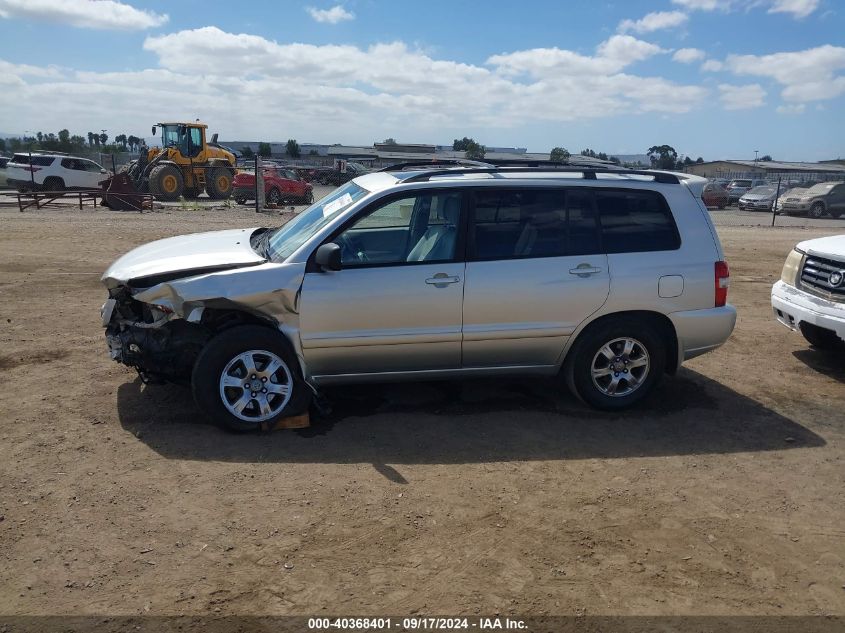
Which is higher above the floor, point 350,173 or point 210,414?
point 350,173

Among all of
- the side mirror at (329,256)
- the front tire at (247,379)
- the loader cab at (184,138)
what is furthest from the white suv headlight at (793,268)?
the loader cab at (184,138)

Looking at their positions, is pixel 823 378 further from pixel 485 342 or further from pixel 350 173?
pixel 350 173

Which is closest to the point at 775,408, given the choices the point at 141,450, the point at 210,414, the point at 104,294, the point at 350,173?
the point at 210,414

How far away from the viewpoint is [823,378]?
6637mm

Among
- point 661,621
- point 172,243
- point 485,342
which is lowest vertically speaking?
point 661,621

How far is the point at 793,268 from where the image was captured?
7.00 metres

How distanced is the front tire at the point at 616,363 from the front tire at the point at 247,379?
7.14ft

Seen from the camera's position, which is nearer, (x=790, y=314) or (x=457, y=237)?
(x=457, y=237)

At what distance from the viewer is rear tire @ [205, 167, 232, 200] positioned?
2762cm

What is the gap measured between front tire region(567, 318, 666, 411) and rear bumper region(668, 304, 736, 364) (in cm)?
17

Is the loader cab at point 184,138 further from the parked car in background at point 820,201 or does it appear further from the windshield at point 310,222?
the parked car in background at point 820,201

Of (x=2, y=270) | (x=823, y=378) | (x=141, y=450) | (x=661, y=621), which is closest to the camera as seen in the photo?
(x=661, y=621)

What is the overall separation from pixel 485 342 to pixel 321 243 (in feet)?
4.69

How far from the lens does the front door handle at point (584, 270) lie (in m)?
5.33
